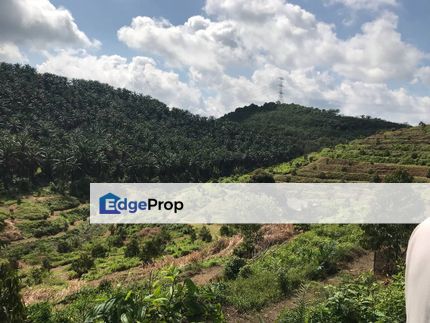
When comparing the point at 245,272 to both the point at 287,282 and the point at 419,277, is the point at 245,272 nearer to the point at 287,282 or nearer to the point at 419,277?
the point at 287,282

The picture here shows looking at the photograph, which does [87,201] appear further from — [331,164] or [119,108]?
[119,108]

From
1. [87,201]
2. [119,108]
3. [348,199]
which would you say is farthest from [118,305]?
[119,108]

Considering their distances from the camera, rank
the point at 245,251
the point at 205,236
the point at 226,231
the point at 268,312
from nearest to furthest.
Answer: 1. the point at 268,312
2. the point at 245,251
3. the point at 205,236
4. the point at 226,231

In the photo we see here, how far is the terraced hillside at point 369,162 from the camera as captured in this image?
2202 inches

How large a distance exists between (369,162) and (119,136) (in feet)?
206

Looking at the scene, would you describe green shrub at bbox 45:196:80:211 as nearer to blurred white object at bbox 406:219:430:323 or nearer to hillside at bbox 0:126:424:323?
hillside at bbox 0:126:424:323

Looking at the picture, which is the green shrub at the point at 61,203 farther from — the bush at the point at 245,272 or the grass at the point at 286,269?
the bush at the point at 245,272

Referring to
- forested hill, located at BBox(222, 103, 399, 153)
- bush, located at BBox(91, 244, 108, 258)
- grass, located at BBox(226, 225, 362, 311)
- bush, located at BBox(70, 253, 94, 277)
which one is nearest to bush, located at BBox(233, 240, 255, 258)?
grass, located at BBox(226, 225, 362, 311)

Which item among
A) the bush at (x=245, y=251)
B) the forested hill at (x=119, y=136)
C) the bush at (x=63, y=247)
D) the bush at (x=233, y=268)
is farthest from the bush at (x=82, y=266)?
the forested hill at (x=119, y=136)

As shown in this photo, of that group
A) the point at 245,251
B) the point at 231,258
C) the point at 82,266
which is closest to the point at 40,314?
the point at 231,258

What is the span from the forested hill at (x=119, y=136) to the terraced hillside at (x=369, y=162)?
75.5ft

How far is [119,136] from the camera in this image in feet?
339

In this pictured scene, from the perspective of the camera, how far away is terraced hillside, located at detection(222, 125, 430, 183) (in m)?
55.9

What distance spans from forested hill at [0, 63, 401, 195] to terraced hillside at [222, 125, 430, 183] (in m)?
23.0
